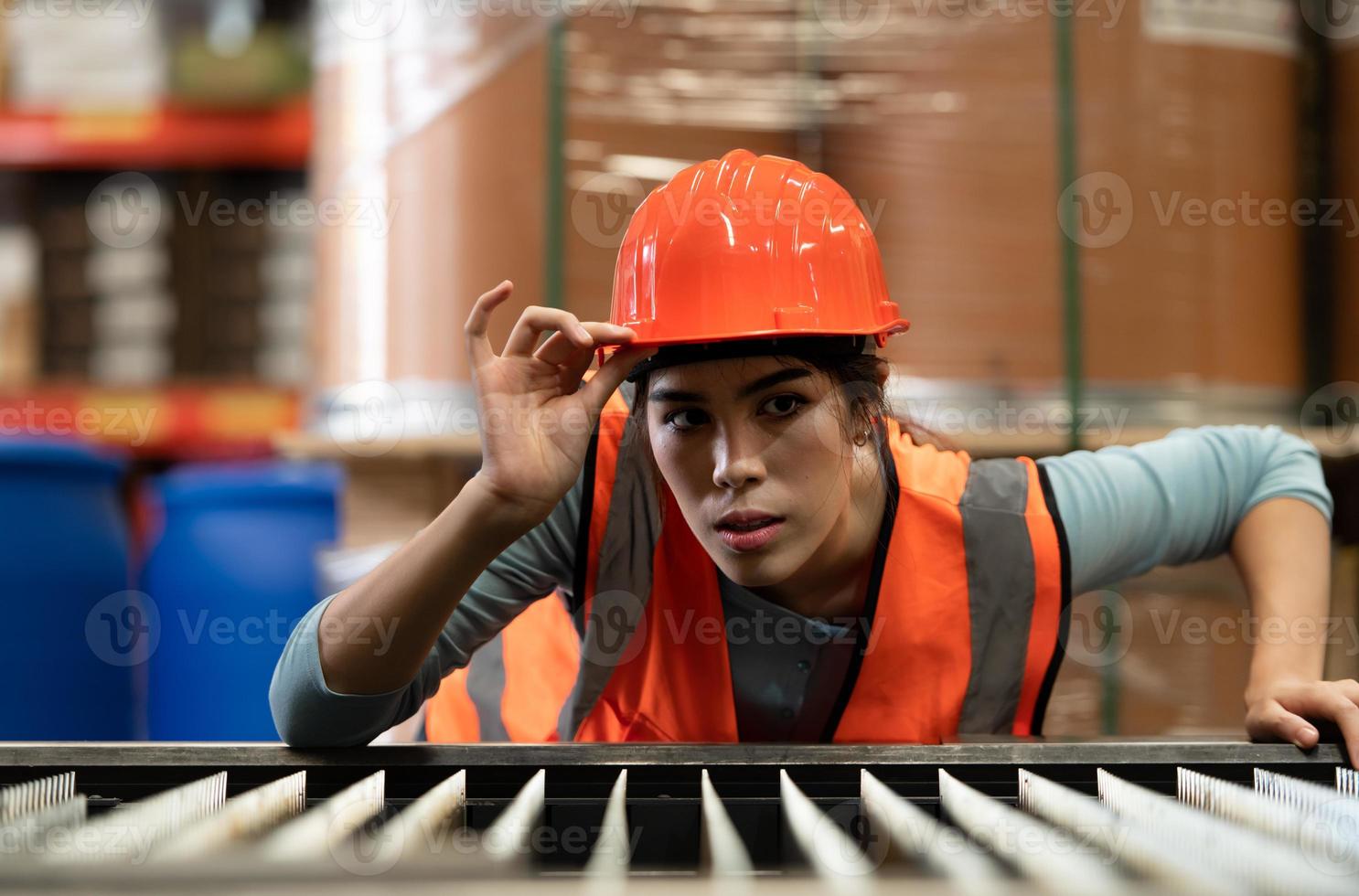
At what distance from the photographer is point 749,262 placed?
121 cm

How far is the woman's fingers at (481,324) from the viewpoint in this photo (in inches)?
44.4

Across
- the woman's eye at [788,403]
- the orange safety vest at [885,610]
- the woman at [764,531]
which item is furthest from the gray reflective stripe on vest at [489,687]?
the woman's eye at [788,403]

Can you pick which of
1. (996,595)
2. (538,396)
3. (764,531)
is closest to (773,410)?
(764,531)

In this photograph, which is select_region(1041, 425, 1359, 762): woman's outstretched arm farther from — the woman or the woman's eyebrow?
the woman's eyebrow

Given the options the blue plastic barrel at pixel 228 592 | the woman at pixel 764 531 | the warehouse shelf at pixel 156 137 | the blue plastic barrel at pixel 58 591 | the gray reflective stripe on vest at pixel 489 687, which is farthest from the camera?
the warehouse shelf at pixel 156 137

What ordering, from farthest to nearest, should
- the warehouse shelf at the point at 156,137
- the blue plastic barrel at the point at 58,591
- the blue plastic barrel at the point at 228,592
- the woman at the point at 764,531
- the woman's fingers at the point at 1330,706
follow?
the warehouse shelf at the point at 156,137 → the blue plastic barrel at the point at 228,592 → the blue plastic barrel at the point at 58,591 → the woman at the point at 764,531 → the woman's fingers at the point at 1330,706

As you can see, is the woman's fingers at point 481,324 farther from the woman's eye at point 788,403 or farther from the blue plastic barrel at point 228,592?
the blue plastic barrel at point 228,592

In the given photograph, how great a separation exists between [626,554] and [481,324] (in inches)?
13.1

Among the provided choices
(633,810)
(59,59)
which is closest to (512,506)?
(633,810)

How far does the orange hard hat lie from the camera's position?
3.92 feet

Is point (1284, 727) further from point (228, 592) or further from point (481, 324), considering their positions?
point (228, 592)

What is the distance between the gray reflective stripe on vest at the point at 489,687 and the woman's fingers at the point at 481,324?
20.4 inches

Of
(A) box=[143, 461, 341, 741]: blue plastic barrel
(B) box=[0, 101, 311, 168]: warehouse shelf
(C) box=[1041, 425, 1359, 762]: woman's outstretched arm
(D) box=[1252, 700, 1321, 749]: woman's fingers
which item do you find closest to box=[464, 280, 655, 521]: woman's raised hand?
(C) box=[1041, 425, 1359, 762]: woman's outstretched arm

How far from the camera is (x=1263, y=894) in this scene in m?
0.58
